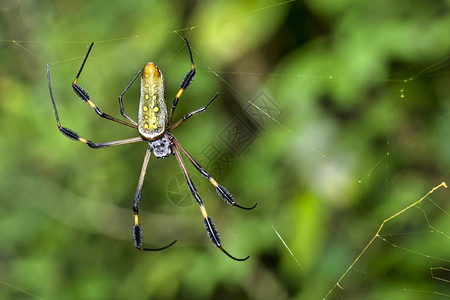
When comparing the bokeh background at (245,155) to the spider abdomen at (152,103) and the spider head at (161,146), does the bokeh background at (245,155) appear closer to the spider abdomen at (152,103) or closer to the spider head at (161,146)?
the spider head at (161,146)

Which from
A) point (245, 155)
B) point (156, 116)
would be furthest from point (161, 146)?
point (245, 155)

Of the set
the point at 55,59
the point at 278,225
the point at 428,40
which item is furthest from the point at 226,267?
the point at 55,59

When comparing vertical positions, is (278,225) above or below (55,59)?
below

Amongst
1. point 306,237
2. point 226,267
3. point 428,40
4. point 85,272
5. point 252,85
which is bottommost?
point 85,272

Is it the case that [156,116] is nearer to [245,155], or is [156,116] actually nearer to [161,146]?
[161,146]

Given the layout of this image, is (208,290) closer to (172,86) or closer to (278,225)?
(278,225)

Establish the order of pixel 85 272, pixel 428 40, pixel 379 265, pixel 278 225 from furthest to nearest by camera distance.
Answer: pixel 85 272 < pixel 278 225 < pixel 379 265 < pixel 428 40

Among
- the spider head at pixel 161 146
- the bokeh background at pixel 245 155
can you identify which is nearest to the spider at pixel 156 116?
the spider head at pixel 161 146
